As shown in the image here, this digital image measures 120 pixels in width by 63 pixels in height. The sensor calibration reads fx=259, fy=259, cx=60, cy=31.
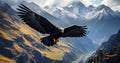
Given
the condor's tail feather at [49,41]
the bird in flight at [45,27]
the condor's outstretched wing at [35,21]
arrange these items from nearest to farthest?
the condor's tail feather at [49,41] < the bird in flight at [45,27] < the condor's outstretched wing at [35,21]

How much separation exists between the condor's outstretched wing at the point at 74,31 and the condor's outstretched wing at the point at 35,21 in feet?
3.35

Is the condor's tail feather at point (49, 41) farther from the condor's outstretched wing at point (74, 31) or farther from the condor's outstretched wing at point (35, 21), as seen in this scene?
the condor's outstretched wing at point (74, 31)

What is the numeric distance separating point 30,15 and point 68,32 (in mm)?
2723

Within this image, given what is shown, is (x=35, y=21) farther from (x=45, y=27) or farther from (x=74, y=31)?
(x=74, y=31)

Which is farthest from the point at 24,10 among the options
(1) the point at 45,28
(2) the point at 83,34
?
(2) the point at 83,34

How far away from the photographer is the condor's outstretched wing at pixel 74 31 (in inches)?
643

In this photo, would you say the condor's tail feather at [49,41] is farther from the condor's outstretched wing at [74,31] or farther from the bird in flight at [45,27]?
the condor's outstretched wing at [74,31]

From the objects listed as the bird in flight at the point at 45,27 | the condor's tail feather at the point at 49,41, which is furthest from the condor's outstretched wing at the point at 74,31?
the condor's tail feather at the point at 49,41

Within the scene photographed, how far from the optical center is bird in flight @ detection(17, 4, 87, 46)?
15500 millimetres

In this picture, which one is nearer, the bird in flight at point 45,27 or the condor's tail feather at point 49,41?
the condor's tail feather at point 49,41

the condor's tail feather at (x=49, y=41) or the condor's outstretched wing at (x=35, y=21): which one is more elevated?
the condor's outstretched wing at (x=35, y=21)

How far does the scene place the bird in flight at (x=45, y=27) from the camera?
→ 50.9 ft

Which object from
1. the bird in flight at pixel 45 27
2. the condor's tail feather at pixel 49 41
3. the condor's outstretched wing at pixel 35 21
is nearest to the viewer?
the condor's tail feather at pixel 49 41

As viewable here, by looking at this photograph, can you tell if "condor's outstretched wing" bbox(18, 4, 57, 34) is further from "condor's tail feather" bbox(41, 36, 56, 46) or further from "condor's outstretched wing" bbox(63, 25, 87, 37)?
"condor's outstretched wing" bbox(63, 25, 87, 37)
